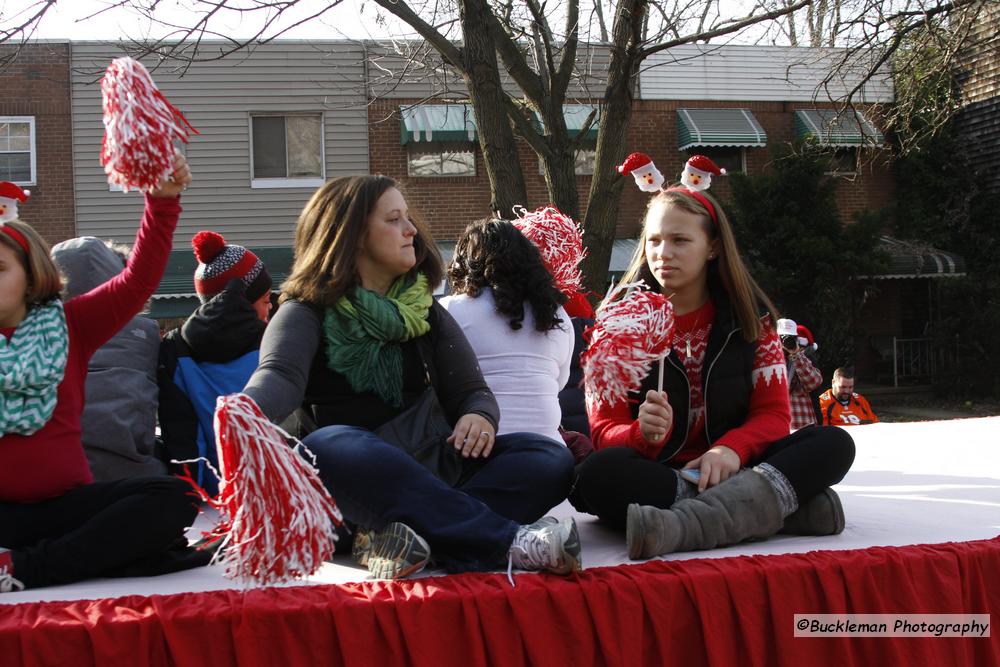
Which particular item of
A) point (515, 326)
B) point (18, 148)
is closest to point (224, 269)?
point (515, 326)

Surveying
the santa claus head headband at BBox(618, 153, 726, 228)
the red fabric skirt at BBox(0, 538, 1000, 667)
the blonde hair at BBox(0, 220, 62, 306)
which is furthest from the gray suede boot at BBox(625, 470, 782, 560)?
the blonde hair at BBox(0, 220, 62, 306)

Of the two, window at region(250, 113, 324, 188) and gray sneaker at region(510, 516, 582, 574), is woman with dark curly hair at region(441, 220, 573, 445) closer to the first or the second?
gray sneaker at region(510, 516, 582, 574)

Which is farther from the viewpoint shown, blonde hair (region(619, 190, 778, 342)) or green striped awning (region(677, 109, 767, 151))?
green striped awning (region(677, 109, 767, 151))

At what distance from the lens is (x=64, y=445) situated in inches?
90.8

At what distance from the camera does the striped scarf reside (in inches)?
86.9

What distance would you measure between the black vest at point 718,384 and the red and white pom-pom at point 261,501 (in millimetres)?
1180

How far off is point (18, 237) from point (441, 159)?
1146cm

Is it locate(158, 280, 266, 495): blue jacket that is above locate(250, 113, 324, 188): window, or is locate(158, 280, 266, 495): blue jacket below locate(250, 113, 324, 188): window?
below

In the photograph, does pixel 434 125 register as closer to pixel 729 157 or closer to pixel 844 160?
pixel 729 157

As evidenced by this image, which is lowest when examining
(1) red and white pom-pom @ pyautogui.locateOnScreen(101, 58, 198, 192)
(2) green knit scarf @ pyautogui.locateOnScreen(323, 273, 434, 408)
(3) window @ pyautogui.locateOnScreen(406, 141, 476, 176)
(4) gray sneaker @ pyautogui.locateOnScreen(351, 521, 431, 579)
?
(4) gray sneaker @ pyautogui.locateOnScreen(351, 521, 431, 579)

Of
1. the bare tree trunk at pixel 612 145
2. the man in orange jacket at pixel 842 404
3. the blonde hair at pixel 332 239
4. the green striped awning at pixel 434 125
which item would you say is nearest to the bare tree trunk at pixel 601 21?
the bare tree trunk at pixel 612 145

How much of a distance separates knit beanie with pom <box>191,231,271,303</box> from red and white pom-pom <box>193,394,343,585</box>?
1704mm

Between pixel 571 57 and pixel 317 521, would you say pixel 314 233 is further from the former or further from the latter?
pixel 571 57

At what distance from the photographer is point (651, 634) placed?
1.99m
